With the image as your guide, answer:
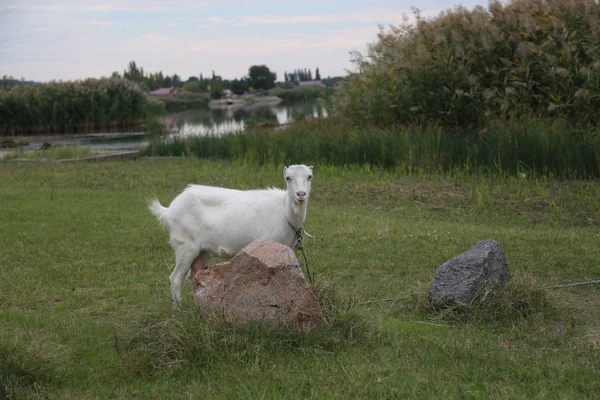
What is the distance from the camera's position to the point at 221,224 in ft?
20.5

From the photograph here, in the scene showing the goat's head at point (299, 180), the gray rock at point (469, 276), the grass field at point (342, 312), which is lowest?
the grass field at point (342, 312)

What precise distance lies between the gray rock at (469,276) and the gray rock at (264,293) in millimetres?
1234

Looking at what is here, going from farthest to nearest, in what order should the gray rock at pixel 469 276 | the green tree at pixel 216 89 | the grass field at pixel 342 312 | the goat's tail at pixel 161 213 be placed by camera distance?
the green tree at pixel 216 89 < the goat's tail at pixel 161 213 < the gray rock at pixel 469 276 < the grass field at pixel 342 312

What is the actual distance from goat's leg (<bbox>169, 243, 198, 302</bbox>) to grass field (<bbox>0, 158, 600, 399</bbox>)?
0.41 m

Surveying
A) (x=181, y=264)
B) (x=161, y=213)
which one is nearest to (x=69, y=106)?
(x=161, y=213)

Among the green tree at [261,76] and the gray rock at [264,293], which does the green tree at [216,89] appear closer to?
the green tree at [261,76]

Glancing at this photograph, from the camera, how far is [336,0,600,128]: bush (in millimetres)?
14164

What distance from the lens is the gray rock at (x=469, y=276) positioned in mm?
5836

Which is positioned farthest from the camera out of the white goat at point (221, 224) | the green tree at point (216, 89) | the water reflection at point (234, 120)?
the green tree at point (216, 89)

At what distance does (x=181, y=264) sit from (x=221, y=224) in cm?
48

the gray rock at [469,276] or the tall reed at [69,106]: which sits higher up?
the tall reed at [69,106]

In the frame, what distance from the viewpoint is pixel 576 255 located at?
7.82 m

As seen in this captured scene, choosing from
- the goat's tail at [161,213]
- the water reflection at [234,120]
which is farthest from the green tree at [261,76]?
the goat's tail at [161,213]

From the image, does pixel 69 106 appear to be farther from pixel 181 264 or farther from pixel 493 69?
pixel 181 264
